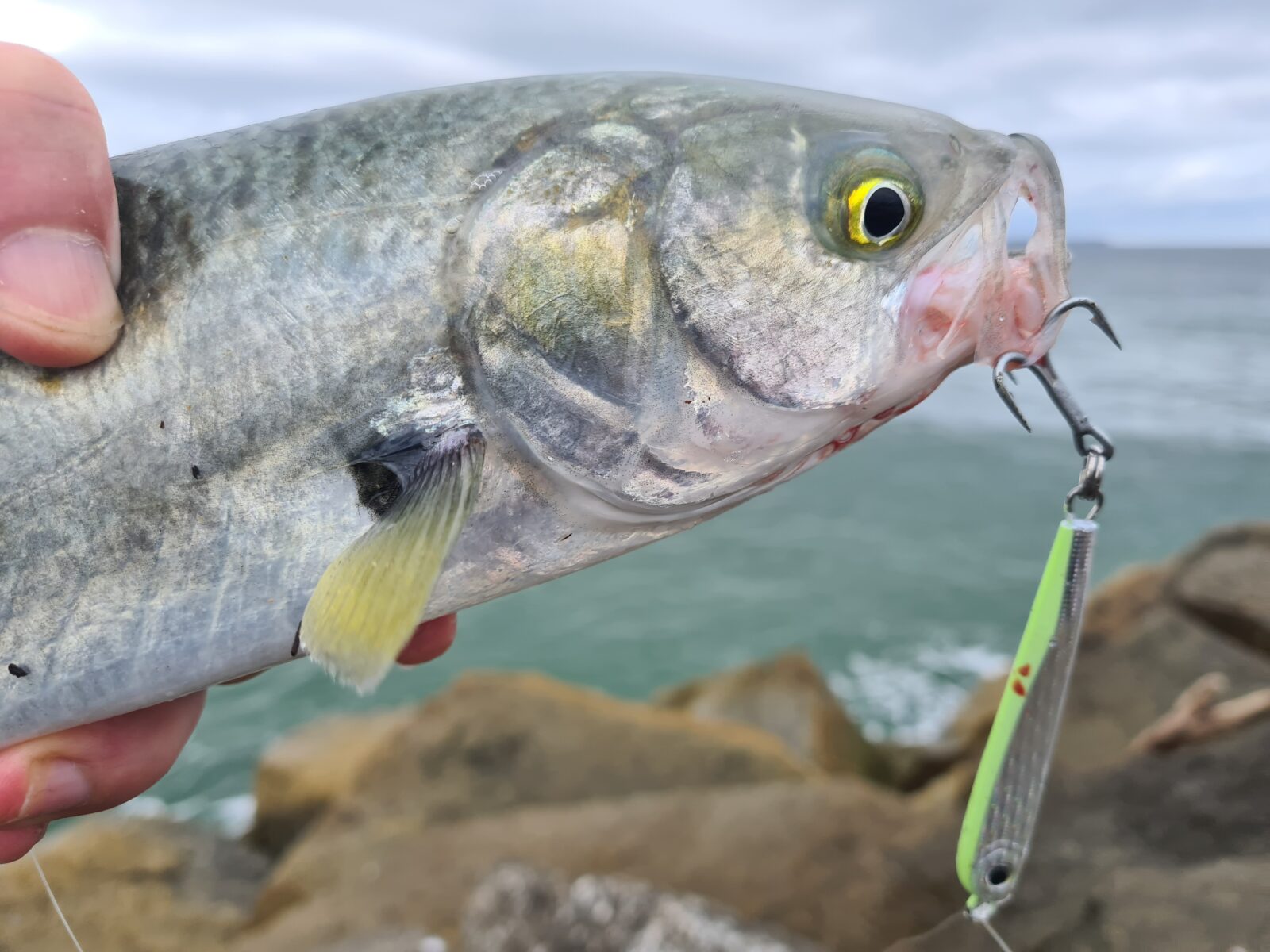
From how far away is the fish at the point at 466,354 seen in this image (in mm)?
Result: 1702

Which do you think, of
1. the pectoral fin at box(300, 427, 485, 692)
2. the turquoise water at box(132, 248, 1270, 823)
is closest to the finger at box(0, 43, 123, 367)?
the pectoral fin at box(300, 427, 485, 692)

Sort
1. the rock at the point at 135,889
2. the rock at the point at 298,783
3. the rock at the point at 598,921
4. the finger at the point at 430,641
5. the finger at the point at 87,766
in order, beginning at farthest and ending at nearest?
1. the rock at the point at 298,783
2. the rock at the point at 135,889
3. the rock at the point at 598,921
4. the finger at the point at 430,641
5. the finger at the point at 87,766

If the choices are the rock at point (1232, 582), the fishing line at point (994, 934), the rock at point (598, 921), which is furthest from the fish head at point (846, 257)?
the rock at point (1232, 582)

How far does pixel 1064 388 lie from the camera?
1908 mm

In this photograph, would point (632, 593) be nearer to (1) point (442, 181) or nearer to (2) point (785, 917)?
(2) point (785, 917)

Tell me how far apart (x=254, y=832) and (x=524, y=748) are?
9.48ft

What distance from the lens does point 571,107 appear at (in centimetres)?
186

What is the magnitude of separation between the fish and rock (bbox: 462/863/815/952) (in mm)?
3091

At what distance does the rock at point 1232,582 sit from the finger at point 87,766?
8.25m

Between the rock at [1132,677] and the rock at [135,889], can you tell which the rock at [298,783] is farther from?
the rock at [1132,677]

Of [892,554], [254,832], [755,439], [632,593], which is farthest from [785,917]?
[892,554]

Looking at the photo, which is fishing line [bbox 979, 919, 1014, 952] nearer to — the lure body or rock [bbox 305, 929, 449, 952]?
the lure body

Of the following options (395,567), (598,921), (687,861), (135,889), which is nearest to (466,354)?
(395,567)

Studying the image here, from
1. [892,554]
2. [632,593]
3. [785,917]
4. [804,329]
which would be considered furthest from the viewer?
[892,554]
